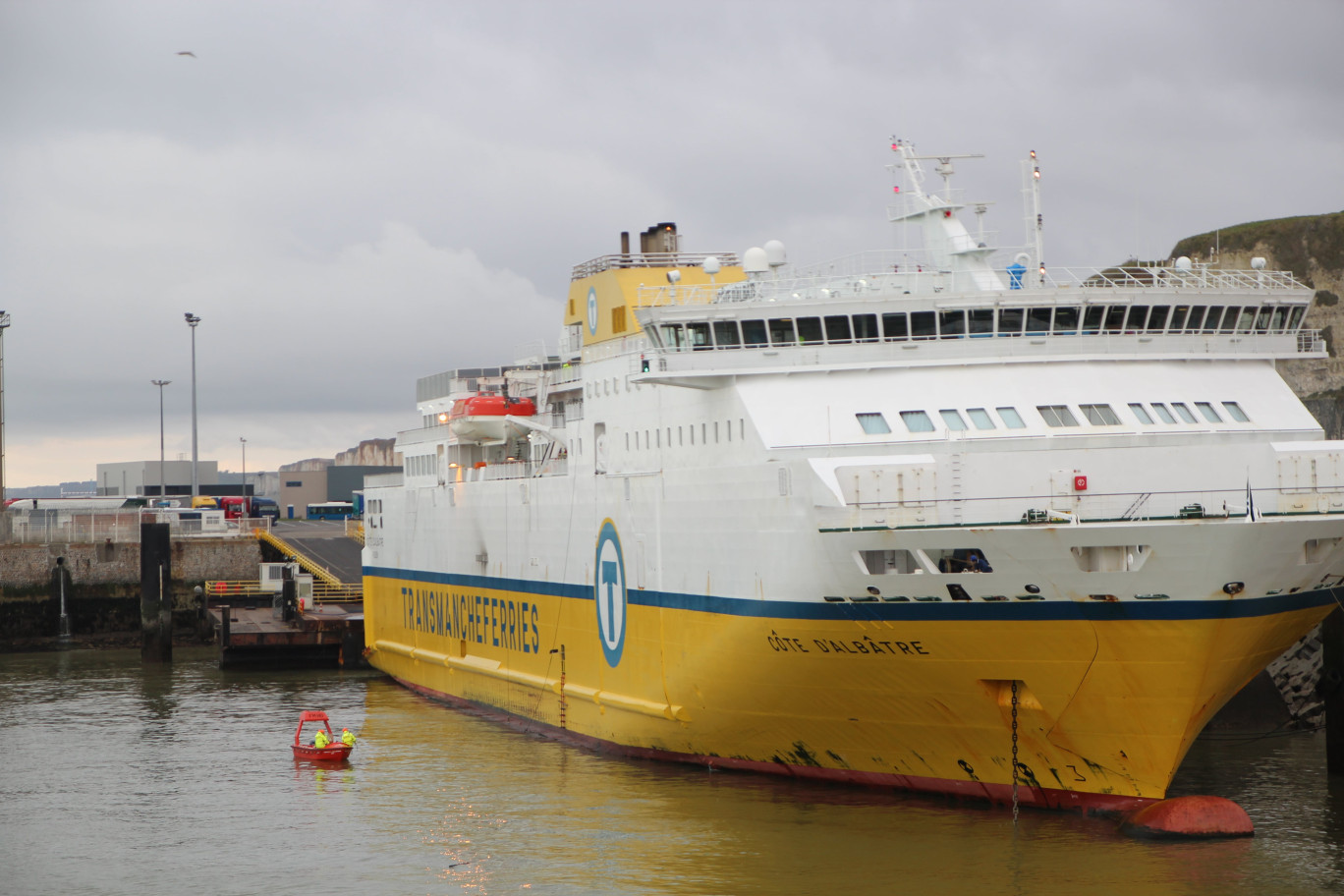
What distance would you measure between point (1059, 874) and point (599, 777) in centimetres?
882

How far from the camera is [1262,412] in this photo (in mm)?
22078

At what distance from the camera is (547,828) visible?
2066 centimetres

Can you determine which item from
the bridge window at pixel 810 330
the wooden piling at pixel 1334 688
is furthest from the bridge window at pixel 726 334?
the wooden piling at pixel 1334 688

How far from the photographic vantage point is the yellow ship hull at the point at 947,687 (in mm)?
18266

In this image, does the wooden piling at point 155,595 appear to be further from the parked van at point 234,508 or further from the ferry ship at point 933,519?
the parked van at point 234,508

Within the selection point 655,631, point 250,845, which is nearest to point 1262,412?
point 655,631

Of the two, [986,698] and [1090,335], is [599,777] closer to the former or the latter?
[986,698]

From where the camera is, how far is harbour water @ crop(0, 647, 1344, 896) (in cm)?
1783

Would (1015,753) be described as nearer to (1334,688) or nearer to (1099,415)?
(1099,415)

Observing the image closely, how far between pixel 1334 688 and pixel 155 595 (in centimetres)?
3542

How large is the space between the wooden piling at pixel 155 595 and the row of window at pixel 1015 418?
1217 inches

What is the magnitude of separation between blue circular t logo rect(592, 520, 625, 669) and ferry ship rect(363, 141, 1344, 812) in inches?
2.9

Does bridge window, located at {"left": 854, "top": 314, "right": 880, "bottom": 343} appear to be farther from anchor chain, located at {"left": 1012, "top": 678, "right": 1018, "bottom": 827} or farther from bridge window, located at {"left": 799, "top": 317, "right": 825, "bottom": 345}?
anchor chain, located at {"left": 1012, "top": 678, "right": 1018, "bottom": 827}

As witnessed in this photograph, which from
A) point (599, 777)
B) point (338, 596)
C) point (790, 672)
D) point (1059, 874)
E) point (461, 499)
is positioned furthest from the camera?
point (338, 596)
